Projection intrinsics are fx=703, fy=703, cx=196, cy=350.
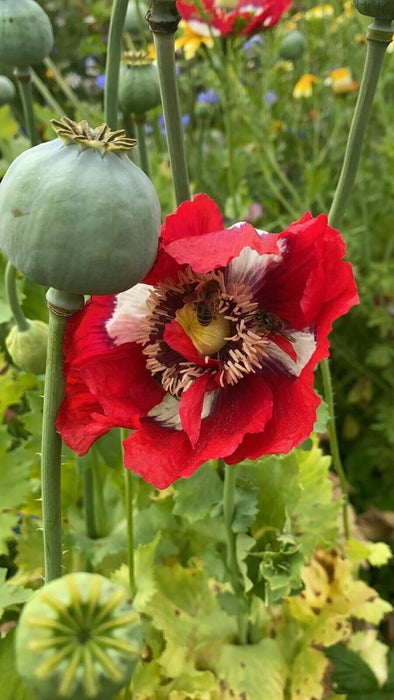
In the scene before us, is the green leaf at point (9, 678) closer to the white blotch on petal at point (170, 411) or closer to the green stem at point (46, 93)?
the white blotch on petal at point (170, 411)

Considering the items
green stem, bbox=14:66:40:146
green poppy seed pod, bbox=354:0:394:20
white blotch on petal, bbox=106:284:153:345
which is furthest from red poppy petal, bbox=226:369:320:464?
green stem, bbox=14:66:40:146

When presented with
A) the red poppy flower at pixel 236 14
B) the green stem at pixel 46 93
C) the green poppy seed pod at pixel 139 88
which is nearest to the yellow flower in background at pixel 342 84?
the red poppy flower at pixel 236 14

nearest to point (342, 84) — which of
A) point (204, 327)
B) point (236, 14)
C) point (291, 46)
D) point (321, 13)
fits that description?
point (291, 46)

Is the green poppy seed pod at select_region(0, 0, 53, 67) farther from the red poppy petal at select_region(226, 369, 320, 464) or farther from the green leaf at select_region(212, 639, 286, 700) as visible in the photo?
the green leaf at select_region(212, 639, 286, 700)

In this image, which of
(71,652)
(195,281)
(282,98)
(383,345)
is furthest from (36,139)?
(282,98)

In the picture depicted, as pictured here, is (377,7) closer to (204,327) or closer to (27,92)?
A: (204,327)
